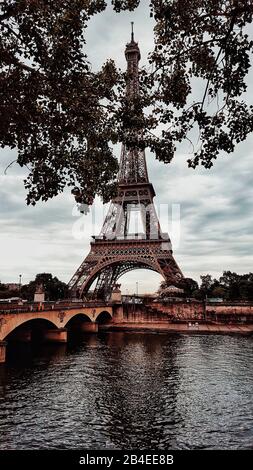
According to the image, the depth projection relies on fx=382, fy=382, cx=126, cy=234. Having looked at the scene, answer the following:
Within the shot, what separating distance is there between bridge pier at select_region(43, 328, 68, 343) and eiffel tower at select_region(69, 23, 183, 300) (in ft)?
72.9

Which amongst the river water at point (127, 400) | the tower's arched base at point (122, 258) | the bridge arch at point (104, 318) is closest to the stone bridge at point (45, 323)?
the river water at point (127, 400)

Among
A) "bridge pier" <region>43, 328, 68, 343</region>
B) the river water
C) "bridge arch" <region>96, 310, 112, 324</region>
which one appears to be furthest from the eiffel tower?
the river water

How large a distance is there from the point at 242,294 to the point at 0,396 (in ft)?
225

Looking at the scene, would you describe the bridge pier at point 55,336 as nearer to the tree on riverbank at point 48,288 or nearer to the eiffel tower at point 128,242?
the eiffel tower at point 128,242

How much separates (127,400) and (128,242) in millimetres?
52748

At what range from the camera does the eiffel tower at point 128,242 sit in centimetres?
6869

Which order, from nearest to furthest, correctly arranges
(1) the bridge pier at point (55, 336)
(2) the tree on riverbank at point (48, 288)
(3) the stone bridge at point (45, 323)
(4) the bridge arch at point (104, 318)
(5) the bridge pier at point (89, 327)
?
(3) the stone bridge at point (45, 323)
(1) the bridge pier at point (55, 336)
(5) the bridge pier at point (89, 327)
(4) the bridge arch at point (104, 318)
(2) the tree on riverbank at point (48, 288)

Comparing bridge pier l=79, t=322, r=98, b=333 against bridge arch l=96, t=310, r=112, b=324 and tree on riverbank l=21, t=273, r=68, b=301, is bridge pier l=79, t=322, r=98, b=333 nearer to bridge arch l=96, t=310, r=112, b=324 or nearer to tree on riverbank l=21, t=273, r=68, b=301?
bridge arch l=96, t=310, r=112, b=324

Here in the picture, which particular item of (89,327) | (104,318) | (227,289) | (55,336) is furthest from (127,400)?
(227,289)

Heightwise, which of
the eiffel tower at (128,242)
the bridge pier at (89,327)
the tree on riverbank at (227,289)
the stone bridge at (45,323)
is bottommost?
the bridge pier at (89,327)

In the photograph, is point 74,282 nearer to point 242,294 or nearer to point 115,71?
point 242,294

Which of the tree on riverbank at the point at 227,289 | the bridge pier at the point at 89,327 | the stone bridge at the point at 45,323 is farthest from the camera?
the tree on riverbank at the point at 227,289

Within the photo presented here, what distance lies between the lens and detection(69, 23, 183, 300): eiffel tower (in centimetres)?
6869

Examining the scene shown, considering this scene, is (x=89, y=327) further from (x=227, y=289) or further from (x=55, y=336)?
(x=227, y=289)
